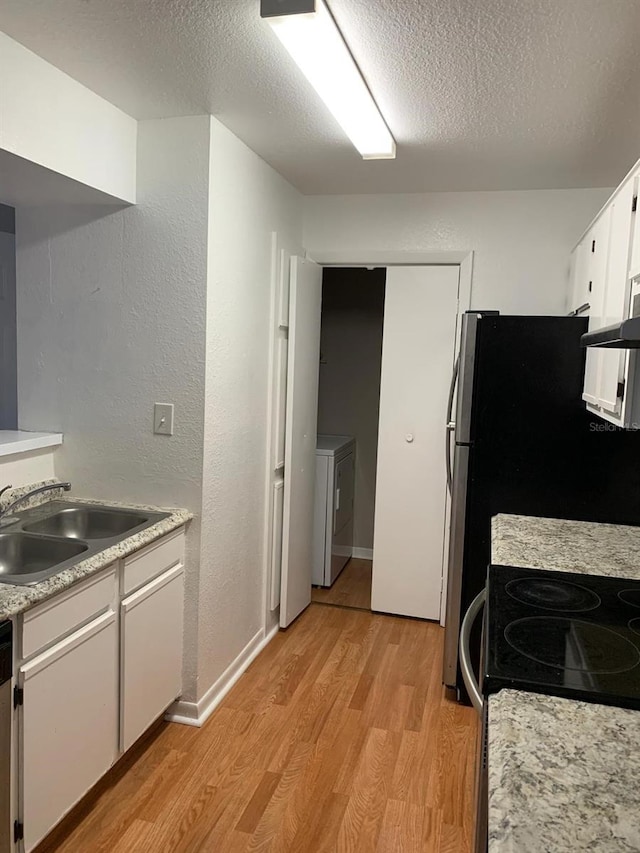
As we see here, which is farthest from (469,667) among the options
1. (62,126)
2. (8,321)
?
(8,321)

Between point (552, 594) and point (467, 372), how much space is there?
1.25m

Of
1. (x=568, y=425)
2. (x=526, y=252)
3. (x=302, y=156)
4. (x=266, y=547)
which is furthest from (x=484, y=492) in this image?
(x=302, y=156)

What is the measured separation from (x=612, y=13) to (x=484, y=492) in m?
1.71

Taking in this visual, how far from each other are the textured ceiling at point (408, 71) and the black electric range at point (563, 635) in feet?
4.83

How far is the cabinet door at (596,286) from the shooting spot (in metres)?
2.21

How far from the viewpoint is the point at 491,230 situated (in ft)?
11.2

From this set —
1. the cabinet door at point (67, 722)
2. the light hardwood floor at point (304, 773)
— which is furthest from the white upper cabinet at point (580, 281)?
the cabinet door at point (67, 722)

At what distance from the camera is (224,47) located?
6.17 ft

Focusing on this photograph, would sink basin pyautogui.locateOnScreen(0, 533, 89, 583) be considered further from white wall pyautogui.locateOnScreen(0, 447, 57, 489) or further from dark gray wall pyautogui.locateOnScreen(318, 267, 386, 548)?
dark gray wall pyautogui.locateOnScreen(318, 267, 386, 548)

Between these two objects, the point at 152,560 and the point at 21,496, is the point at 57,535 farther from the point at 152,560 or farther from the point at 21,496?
the point at 152,560

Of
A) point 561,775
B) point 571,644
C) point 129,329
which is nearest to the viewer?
point 561,775

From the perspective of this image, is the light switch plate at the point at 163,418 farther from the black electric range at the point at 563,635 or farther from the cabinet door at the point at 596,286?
the cabinet door at the point at 596,286

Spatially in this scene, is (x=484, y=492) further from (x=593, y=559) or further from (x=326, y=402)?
(x=326, y=402)

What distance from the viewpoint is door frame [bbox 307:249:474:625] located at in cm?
348
